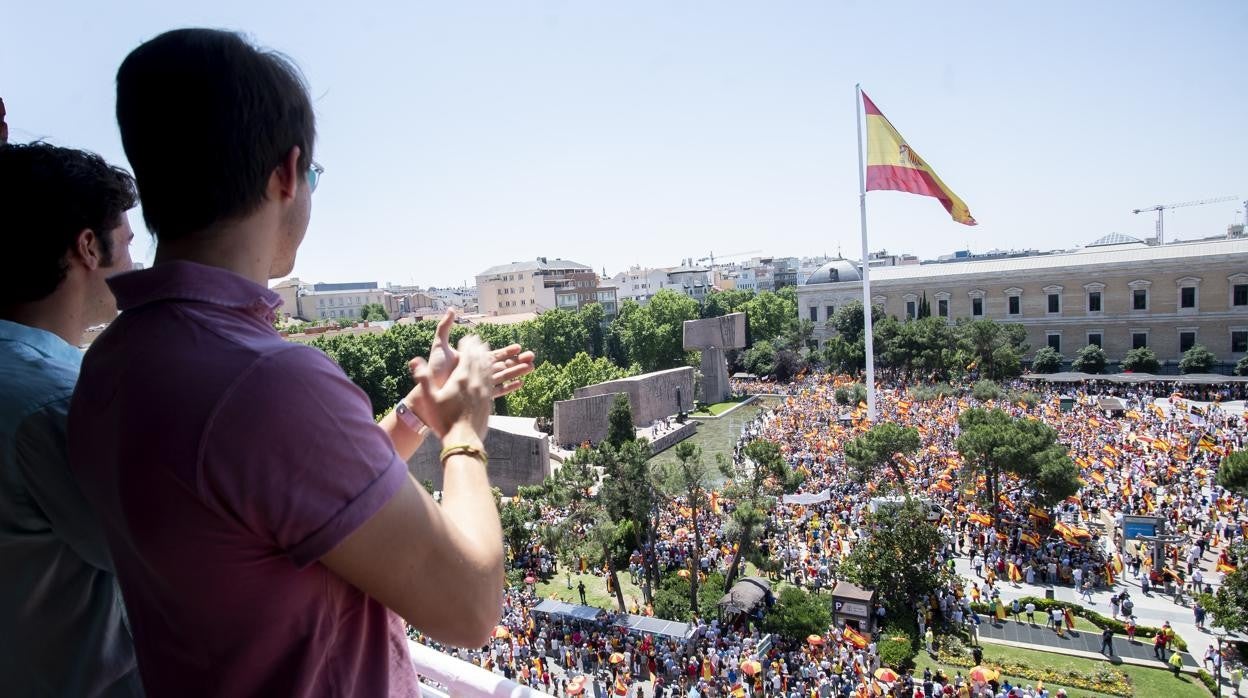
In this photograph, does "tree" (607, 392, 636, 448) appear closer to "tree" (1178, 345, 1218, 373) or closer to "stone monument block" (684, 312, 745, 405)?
"stone monument block" (684, 312, 745, 405)

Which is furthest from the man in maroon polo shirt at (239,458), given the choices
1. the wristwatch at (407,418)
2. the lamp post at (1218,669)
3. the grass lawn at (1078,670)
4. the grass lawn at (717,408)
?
the grass lawn at (717,408)

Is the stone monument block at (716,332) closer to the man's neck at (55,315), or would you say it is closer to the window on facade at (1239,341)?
the window on facade at (1239,341)

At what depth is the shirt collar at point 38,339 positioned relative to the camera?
54.2 inches

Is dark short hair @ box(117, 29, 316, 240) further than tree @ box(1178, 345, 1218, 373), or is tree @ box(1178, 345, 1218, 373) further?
tree @ box(1178, 345, 1218, 373)

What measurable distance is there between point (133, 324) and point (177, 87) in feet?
0.95

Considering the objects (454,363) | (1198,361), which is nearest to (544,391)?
(1198,361)

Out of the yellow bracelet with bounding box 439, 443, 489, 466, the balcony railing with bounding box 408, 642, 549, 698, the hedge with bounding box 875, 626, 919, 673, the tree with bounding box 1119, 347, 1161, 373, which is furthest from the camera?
the tree with bounding box 1119, 347, 1161, 373

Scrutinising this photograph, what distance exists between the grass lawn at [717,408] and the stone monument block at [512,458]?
12103mm

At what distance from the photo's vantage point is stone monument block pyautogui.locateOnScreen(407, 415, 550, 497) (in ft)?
65.3

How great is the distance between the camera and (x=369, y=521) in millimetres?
796

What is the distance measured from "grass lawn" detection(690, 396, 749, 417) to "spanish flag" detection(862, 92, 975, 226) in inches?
589

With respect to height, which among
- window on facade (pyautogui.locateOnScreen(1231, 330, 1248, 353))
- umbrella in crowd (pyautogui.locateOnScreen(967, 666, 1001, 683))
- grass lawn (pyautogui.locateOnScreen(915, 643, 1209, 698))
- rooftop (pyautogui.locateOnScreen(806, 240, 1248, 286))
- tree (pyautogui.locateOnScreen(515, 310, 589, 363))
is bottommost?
grass lawn (pyautogui.locateOnScreen(915, 643, 1209, 698))

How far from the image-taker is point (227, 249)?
0.95 m

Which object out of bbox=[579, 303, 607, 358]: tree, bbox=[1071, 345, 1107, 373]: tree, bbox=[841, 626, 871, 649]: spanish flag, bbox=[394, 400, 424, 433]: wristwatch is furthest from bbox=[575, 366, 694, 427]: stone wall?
bbox=[394, 400, 424, 433]: wristwatch
